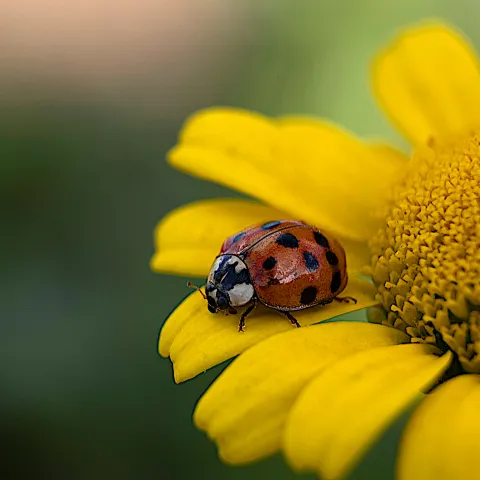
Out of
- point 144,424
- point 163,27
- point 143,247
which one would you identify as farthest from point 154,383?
point 163,27

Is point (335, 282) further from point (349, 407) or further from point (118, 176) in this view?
point (118, 176)

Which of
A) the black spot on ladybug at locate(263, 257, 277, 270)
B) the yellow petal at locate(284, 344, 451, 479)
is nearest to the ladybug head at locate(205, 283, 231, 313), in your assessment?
the black spot on ladybug at locate(263, 257, 277, 270)

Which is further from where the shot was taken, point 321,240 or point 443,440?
point 321,240

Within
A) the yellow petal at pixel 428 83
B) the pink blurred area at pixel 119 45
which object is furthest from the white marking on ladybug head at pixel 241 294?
the pink blurred area at pixel 119 45

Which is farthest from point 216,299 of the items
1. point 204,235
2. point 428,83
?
point 428,83

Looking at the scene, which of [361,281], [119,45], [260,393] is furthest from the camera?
[119,45]

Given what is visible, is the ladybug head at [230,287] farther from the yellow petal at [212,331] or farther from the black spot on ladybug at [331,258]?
the black spot on ladybug at [331,258]
